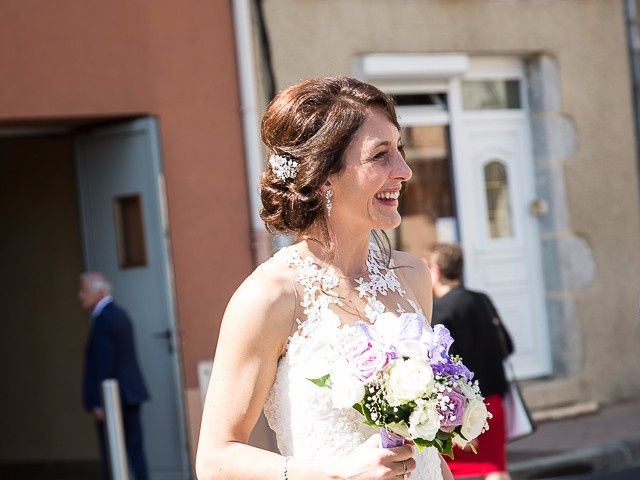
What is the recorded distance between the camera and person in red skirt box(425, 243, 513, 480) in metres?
6.99

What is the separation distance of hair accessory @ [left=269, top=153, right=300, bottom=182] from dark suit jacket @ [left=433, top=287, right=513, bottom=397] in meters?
3.97

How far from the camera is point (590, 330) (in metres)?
13.4

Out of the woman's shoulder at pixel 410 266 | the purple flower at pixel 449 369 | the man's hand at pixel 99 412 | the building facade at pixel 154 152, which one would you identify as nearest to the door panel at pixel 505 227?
the building facade at pixel 154 152

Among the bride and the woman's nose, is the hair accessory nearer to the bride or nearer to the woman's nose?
the bride

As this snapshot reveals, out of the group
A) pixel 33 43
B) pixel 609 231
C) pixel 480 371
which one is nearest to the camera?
pixel 480 371

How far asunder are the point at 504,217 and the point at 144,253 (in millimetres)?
3901

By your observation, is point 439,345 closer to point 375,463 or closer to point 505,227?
point 375,463

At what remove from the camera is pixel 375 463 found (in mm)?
2930

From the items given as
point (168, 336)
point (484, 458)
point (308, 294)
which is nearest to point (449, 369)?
point (308, 294)

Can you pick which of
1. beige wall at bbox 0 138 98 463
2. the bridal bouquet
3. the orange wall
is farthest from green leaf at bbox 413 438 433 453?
beige wall at bbox 0 138 98 463

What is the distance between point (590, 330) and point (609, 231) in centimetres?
101

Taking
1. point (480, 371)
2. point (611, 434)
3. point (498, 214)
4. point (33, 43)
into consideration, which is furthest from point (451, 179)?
point (480, 371)

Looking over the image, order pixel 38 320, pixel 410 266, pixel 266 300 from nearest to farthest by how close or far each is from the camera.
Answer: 1. pixel 266 300
2. pixel 410 266
3. pixel 38 320

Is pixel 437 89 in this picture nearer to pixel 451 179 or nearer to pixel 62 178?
pixel 451 179
